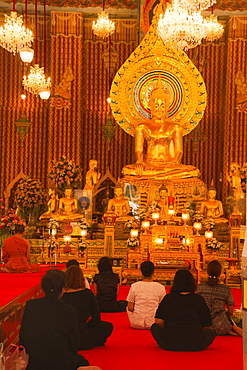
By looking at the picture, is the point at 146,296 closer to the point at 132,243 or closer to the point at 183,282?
the point at 183,282

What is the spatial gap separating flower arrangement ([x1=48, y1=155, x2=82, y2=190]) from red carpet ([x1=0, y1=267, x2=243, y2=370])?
21.6 ft

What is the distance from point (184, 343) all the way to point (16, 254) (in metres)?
3.48

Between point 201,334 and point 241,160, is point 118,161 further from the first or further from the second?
point 201,334

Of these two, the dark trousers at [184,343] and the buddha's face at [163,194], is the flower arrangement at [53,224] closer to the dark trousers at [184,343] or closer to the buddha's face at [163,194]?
the buddha's face at [163,194]

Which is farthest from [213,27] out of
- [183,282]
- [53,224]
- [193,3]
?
[183,282]

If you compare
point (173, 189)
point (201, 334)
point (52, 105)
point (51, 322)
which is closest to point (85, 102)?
point (52, 105)

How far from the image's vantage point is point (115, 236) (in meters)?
11.0

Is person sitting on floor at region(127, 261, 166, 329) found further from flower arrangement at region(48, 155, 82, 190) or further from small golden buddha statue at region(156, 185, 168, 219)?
flower arrangement at region(48, 155, 82, 190)

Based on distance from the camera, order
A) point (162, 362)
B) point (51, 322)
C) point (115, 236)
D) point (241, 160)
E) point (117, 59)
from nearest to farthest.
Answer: point (51, 322) < point (162, 362) < point (115, 236) < point (241, 160) < point (117, 59)

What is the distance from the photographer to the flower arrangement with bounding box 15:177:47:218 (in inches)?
488

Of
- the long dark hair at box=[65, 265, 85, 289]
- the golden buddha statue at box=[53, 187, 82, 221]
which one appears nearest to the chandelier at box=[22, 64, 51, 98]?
the golden buddha statue at box=[53, 187, 82, 221]

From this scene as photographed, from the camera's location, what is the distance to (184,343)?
4.52 m

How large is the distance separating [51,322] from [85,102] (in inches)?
445

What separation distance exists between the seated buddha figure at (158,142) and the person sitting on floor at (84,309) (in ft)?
23.6
